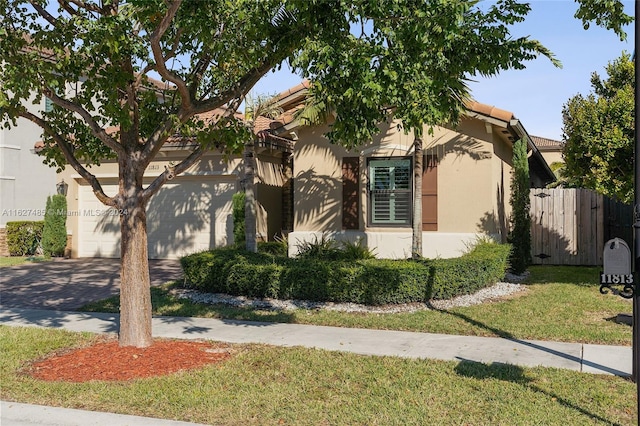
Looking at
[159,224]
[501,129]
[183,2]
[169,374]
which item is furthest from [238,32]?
[159,224]

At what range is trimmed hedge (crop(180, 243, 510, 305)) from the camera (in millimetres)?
9898

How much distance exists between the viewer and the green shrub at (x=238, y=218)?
15.1 metres

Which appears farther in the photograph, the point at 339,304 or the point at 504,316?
the point at 339,304

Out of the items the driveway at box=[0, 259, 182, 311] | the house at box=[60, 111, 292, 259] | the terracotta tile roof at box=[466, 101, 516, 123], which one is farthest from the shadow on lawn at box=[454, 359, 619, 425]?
the house at box=[60, 111, 292, 259]

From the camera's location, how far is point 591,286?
11859 mm

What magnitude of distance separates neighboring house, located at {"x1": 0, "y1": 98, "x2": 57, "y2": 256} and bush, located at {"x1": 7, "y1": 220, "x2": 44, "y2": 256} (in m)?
0.39

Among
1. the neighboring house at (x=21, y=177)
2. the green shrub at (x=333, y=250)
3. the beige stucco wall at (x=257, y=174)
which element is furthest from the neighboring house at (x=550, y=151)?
the neighboring house at (x=21, y=177)

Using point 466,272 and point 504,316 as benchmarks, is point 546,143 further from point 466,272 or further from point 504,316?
point 504,316

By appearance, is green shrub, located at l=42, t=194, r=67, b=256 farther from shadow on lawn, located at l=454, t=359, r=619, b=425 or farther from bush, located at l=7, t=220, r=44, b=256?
shadow on lawn, located at l=454, t=359, r=619, b=425

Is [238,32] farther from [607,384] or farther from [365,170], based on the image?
[365,170]

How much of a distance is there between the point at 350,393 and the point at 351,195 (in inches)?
333

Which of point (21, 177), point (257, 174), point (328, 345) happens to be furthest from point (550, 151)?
point (328, 345)

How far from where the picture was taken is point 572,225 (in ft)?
52.1

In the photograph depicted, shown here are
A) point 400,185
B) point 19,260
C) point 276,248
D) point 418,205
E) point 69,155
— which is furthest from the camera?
point 19,260
